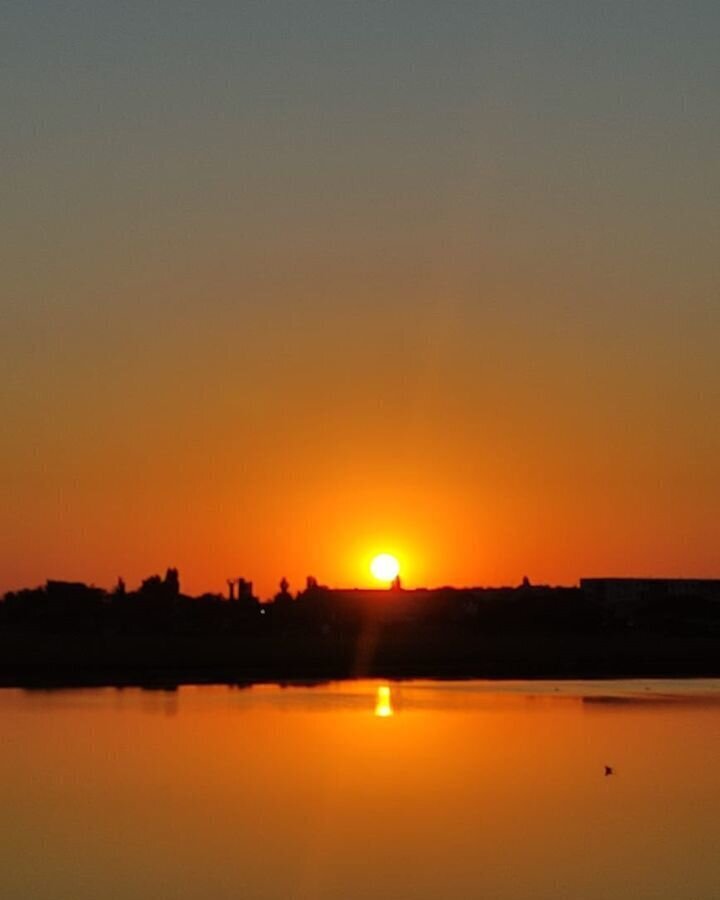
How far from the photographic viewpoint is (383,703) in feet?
213

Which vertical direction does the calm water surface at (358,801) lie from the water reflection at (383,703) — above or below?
below

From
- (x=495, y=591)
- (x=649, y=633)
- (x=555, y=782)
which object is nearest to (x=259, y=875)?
(x=555, y=782)

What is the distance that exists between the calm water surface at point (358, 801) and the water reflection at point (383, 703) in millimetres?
448

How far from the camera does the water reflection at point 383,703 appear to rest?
5959 cm

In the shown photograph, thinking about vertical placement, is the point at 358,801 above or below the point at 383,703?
below

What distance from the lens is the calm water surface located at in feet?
97.8

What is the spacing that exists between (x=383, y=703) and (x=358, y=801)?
86.7ft

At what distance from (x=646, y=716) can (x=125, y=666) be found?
37742 mm

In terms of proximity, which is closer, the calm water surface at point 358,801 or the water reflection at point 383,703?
the calm water surface at point 358,801

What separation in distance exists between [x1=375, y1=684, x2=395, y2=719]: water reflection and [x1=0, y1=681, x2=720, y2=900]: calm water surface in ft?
1.47

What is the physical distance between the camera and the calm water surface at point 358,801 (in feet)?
97.8

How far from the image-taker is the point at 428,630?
14762cm

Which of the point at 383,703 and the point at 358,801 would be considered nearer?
the point at 358,801

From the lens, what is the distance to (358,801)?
127ft
